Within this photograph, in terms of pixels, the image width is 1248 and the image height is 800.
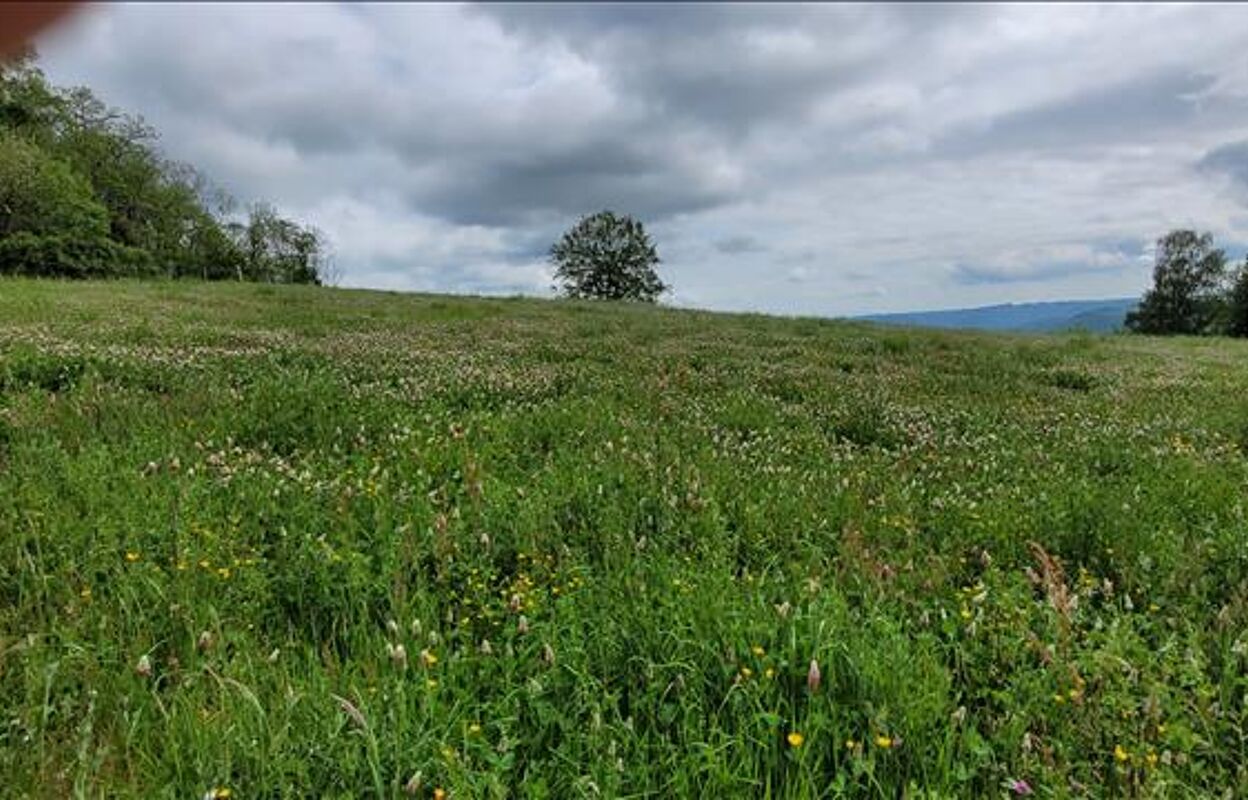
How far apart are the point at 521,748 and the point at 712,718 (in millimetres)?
789

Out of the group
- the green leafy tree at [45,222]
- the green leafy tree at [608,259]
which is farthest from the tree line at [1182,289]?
the green leafy tree at [45,222]

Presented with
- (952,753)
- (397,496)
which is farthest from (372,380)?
(952,753)

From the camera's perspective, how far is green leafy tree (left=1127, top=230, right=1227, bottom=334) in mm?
120750

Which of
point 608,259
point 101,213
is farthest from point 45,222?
point 608,259

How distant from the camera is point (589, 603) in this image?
4.54 m

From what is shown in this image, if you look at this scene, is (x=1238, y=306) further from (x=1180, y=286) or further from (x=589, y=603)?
(x=589, y=603)

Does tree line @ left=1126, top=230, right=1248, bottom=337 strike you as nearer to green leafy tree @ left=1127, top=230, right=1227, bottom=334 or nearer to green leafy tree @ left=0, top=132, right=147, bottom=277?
green leafy tree @ left=1127, top=230, right=1227, bottom=334

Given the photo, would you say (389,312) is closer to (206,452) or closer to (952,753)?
(206,452)

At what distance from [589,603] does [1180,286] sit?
14578cm

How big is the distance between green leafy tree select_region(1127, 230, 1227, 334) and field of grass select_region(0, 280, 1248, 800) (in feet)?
438

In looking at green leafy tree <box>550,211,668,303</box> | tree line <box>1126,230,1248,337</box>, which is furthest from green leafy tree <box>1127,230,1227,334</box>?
green leafy tree <box>550,211,668,303</box>

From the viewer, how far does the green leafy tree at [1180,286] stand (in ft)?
396

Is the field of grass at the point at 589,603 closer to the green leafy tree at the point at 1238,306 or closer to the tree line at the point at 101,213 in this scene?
the tree line at the point at 101,213

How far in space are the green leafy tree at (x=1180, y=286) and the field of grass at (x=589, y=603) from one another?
134 m
